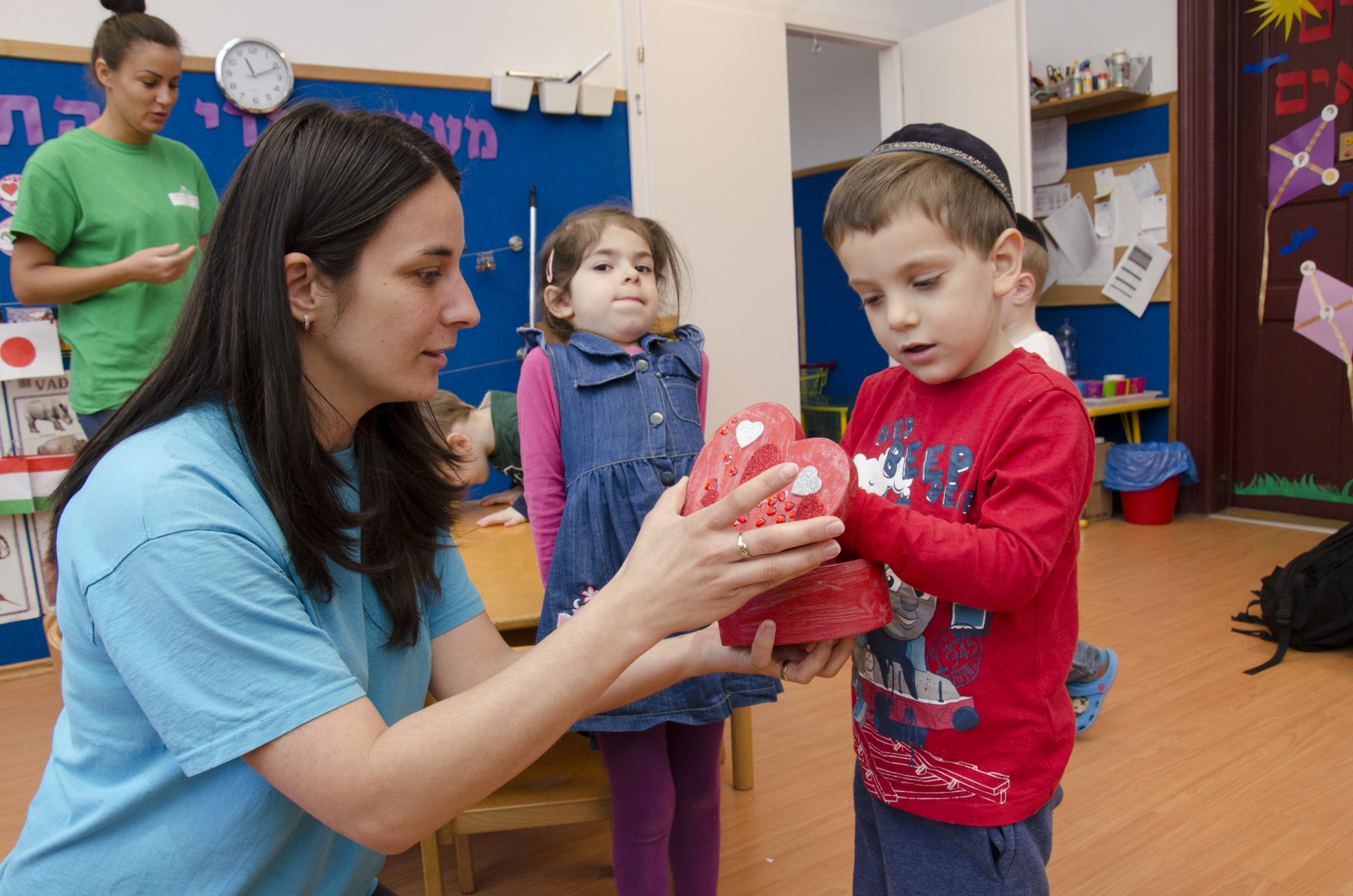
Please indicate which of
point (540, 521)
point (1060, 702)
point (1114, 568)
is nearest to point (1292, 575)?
point (1114, 568)

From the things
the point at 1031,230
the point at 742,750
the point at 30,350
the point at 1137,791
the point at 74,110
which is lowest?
the point at 1137,791

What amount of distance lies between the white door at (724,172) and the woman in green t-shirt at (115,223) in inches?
78.4

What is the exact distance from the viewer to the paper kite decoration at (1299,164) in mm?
3939

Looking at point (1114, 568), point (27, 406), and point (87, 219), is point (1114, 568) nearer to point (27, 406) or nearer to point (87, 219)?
point (87, 219)

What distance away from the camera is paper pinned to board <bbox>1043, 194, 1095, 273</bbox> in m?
4.84

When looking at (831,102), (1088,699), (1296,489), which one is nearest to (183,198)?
(1088,699)

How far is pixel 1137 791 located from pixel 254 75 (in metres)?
3.52

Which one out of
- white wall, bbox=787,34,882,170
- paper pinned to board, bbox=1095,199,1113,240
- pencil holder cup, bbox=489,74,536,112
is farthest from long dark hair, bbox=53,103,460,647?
white wall, bbox=787,34,882,170

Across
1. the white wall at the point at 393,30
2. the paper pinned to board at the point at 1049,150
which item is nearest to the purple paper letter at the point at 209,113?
the white wall at the point at 393,30

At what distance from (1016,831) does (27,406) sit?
3321mm

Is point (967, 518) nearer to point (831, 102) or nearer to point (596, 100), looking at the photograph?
point (596, 100)

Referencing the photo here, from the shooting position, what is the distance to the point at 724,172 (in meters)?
4.08

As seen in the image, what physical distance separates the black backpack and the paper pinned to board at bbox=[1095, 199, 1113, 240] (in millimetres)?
2391

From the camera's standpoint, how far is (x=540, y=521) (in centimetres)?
157
